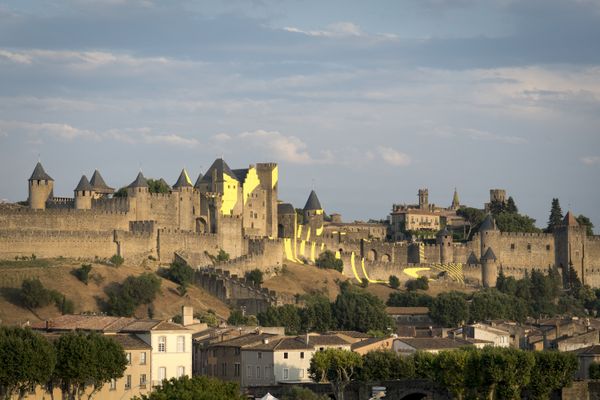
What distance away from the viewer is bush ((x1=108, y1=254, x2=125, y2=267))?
10881cm

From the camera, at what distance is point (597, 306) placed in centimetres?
13188

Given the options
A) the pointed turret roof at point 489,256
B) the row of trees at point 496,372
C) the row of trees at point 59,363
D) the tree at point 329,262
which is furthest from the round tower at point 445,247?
the row of trees at point 59,363

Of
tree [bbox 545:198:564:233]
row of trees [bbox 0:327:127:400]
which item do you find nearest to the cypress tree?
tree [bbox 545:198:564:233]

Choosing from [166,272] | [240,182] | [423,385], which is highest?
[240,182]

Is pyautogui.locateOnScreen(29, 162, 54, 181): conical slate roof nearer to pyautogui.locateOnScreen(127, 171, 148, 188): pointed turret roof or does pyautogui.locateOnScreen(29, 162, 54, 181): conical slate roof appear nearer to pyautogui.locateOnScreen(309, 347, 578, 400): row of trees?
pyautogui.locateOnScreen(127, 171, 148, 188): pointed turret roof

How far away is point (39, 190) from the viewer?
114m

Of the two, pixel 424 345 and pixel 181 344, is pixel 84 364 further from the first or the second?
pixel 424 345

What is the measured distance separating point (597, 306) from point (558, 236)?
1208 centimetres

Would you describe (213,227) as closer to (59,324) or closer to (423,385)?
(59,324)

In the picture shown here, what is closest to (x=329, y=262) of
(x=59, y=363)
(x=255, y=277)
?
(x=255, y=277)

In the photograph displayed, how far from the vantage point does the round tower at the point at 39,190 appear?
114m

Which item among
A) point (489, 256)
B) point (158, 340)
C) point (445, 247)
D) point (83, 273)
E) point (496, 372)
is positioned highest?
point (445, 247)

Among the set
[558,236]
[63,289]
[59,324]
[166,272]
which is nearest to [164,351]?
[59,324]

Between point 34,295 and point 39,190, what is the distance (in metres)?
16.5
